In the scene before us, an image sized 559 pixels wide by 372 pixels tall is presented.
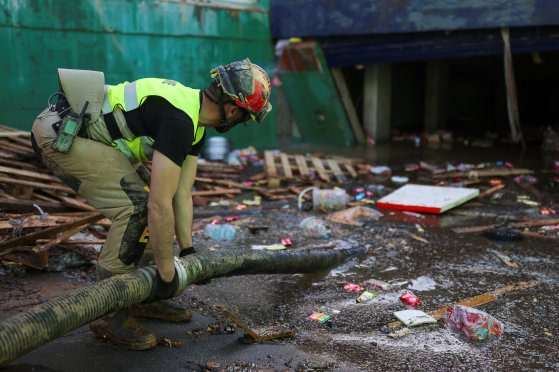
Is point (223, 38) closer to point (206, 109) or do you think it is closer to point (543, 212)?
point (543, 212)

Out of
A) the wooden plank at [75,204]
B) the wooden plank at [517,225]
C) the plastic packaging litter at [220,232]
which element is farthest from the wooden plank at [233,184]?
the wooden plank at [517,225]

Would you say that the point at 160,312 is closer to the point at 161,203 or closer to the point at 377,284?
the point at 161,203

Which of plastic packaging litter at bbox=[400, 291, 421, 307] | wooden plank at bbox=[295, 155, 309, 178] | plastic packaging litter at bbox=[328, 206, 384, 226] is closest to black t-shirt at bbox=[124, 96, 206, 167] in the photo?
plastic packaging litter at bbox=[400, 291, 421, 307]

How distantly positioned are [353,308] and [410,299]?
437mm

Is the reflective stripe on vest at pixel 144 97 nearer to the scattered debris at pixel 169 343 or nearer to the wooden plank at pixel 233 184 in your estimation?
the scattered debris at pixel 169 343

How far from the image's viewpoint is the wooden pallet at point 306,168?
8504 millimetres

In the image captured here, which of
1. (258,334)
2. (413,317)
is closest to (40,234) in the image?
(258,334)

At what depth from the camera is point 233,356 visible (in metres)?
3.16

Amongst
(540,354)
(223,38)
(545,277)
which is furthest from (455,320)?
(223,38)

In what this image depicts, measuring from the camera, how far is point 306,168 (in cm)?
880

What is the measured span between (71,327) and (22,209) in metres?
2.48

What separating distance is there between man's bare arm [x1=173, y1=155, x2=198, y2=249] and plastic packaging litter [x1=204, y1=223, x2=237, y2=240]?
2.10m

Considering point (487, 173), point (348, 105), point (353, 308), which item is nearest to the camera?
point (353, 308)

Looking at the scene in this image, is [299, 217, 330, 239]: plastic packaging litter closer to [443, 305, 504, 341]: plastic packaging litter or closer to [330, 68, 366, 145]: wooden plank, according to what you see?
[443, 305, 504, 341]: plastic packaging litter
